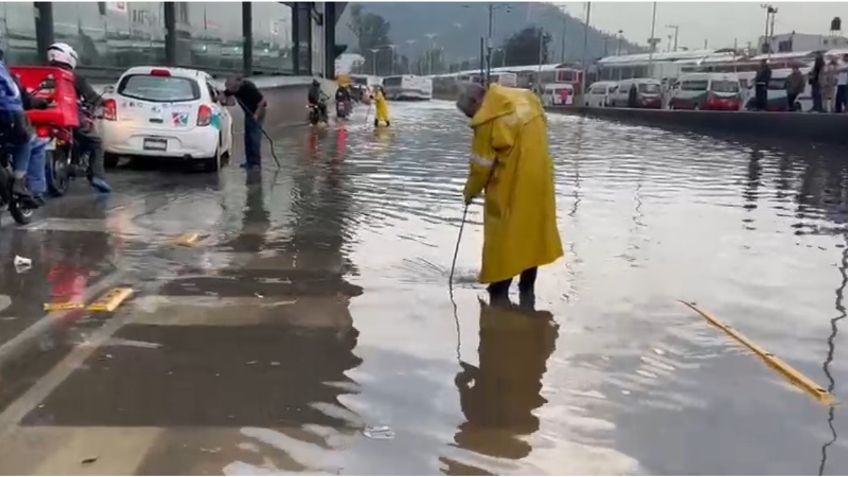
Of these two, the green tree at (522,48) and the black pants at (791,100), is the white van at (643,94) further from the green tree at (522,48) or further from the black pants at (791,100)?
the green tree at (522,48)

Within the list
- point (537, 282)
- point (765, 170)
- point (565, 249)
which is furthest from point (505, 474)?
point (765, 170)

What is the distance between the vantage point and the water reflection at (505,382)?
159 inches

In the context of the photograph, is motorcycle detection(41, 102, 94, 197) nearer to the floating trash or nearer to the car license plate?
the car license plate

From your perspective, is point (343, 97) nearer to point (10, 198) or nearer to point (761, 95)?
point (761, 95)

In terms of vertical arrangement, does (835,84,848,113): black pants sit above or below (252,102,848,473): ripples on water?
above

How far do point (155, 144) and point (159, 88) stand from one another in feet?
2.83

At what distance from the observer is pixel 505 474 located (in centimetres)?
369

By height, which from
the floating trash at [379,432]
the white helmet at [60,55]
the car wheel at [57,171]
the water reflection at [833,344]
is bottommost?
the water reflection at [833,344]

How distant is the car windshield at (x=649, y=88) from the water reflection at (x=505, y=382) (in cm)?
4064

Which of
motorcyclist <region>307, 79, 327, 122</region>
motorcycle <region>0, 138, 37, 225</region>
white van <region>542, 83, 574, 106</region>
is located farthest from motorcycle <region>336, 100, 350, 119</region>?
motorcycle <region>0, 138, 37, 225</region>

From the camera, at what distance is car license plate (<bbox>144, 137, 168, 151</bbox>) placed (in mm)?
13102

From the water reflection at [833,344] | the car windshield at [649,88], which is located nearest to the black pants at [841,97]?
the water reflection at [833,344]

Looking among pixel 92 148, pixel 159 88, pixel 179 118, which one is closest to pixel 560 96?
pixel 159 88

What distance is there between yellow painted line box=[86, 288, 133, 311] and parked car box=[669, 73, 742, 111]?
3297 cm
